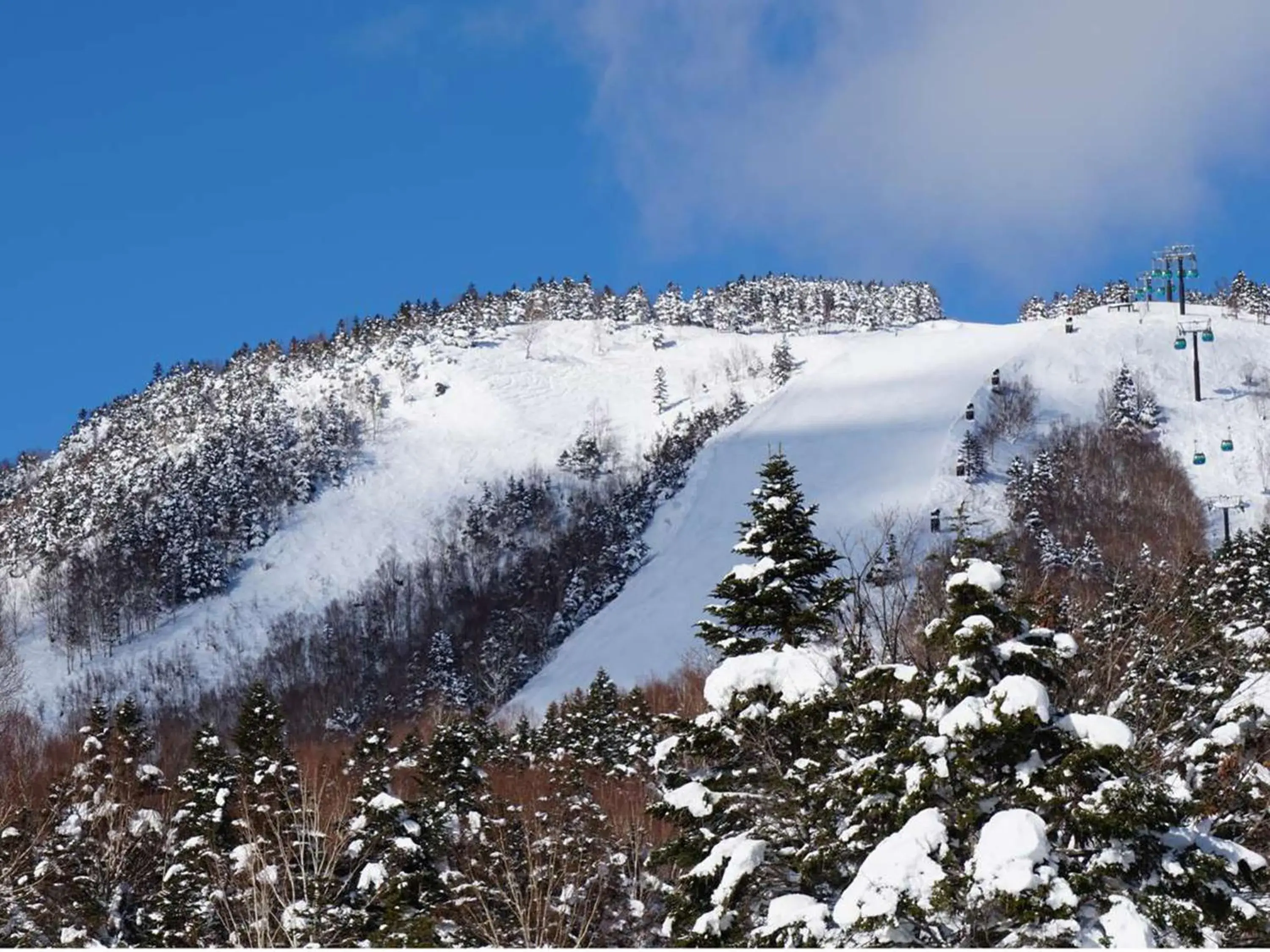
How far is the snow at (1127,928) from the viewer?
29.9ft

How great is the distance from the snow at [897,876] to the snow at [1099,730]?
1.54 metres

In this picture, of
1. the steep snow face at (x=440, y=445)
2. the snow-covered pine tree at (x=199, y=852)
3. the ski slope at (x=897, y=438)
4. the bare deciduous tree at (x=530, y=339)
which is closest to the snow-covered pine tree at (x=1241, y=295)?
the ski slope at (x=897, y=438)

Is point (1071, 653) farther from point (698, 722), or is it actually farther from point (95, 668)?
point (95, 668)

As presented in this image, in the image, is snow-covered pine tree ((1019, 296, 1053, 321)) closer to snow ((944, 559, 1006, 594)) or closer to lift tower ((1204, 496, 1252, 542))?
lift tower ((1204, 496, 1252, 542))

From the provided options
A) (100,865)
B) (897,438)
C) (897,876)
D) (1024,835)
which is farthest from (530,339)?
(1024,835)

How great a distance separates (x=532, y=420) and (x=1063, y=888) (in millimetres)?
156352

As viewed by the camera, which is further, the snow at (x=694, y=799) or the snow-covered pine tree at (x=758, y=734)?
the snow at (x=694, y=799)

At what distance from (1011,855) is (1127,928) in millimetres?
1083

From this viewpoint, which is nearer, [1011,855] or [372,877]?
[1011,855]

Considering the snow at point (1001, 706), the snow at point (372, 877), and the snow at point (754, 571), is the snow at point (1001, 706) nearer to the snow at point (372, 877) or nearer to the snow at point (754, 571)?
the snow at point (754, 571)

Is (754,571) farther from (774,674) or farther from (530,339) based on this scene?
(530,339)

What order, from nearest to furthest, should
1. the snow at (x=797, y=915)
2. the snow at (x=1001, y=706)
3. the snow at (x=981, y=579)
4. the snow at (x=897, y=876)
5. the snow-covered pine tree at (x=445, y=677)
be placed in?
the snow at (x=897, y=876) < the snow at (x=1001, y=706) < the snow at (x=797, y=915) < the snow at (x=981, y=579) < the snow-covered pine tree at (x=445, y=677)

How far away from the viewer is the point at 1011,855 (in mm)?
9320

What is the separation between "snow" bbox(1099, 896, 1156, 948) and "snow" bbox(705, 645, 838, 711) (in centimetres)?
548
